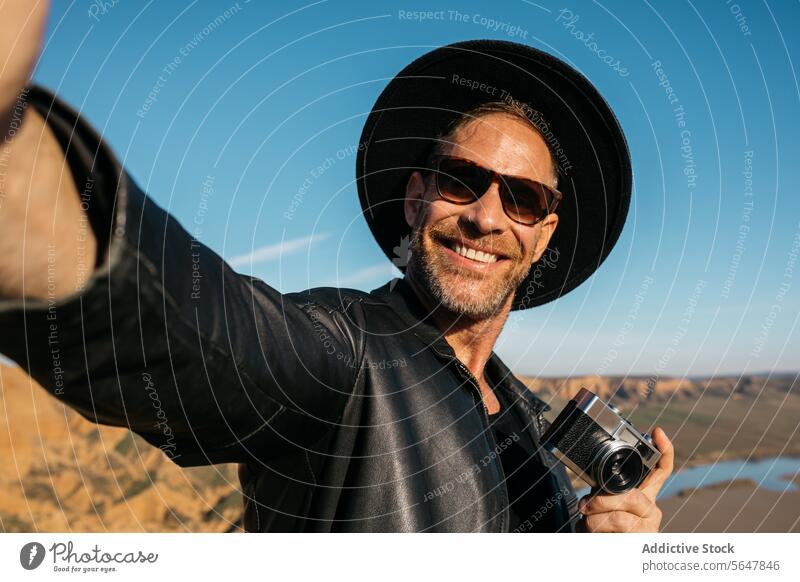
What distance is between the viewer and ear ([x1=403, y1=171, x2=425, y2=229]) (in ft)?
9.18

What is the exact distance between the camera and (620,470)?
228 cm

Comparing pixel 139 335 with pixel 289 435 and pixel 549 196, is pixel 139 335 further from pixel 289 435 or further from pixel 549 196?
pixel 549 196

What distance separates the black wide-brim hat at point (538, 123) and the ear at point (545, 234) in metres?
0.07

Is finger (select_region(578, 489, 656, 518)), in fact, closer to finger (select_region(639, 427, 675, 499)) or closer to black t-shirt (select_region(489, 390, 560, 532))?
finger (select_region(639, 427, 675, 499))

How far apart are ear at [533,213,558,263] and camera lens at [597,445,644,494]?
957 mm

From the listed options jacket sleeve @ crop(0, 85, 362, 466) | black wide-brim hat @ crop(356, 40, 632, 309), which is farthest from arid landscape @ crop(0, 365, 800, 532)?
jacket sleeve @ crop(0, 85, 362, 466)

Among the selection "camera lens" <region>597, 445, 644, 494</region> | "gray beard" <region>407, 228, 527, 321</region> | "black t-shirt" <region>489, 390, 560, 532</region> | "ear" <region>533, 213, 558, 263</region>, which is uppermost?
"ear" <region>533, 213, 558, 263</region>

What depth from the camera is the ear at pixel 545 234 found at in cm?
293

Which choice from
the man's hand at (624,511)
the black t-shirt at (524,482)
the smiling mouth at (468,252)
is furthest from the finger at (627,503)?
the smiling mouth at (468,252)

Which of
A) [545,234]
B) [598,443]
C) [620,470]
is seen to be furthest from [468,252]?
[620,470]

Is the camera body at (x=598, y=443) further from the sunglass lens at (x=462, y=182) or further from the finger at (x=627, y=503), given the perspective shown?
the sunglass lens at (x=462, y=182)

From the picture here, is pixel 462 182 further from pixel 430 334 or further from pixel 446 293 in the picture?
pixel 430 334

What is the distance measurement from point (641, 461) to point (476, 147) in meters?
1.28
